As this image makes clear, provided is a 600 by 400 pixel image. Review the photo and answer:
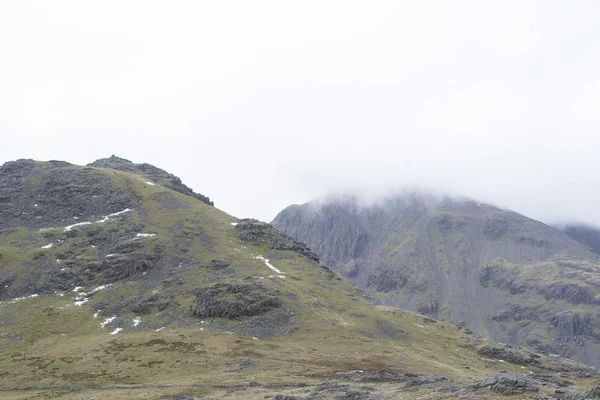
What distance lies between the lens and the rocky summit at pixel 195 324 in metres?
70.2

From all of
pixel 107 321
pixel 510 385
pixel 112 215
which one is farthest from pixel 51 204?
pixel 510 385

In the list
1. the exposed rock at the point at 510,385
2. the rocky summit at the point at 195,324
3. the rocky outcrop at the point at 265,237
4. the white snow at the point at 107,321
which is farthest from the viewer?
the rocky outcrop at the point at 265,237

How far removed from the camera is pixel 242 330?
114 meters

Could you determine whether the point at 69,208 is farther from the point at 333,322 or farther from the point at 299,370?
the point at 299,370

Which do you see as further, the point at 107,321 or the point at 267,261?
the point at 267,261

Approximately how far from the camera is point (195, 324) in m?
117

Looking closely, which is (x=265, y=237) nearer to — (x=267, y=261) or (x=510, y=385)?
(x=267, y=261)

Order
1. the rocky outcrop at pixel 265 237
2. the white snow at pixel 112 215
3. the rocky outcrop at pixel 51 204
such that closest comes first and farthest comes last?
the rocky outcrop at pixel 51 204
the white snow at pixel 112 215
the rocky outcrop at pixel 265 237

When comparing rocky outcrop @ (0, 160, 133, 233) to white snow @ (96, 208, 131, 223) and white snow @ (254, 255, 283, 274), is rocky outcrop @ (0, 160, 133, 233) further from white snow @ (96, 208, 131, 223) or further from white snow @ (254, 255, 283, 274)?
white snow @ (254, 255, 283, 274)

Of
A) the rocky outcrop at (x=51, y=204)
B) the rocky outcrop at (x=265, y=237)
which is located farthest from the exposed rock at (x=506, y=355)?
the rocky outcrop at (x=51, y=204)

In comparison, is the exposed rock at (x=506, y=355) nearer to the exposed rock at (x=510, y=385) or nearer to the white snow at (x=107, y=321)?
the exposed rock at (x=510, y=385)

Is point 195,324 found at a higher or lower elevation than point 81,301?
lower

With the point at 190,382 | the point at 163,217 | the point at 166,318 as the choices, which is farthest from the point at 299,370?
the point at 163,217

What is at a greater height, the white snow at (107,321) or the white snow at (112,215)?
the white snow at (112,215)
